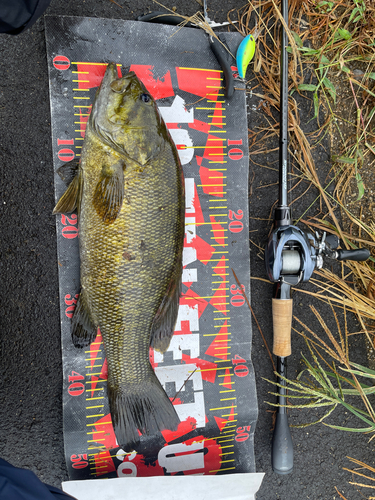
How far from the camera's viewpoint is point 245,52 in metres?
1.71

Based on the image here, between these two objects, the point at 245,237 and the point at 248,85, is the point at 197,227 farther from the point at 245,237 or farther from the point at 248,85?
the point at 248,85

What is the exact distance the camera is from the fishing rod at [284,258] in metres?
1.59

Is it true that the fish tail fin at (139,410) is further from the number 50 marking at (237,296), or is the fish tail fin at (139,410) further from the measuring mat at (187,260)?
the number 50 marking at (237,296)

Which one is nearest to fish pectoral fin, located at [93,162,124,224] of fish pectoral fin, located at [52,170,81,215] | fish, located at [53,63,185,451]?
fish, located at [53,63,185,451]

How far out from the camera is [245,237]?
183 cm

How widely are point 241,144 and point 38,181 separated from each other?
1.16 m

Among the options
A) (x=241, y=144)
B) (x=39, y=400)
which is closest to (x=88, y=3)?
(x=241, y=144)

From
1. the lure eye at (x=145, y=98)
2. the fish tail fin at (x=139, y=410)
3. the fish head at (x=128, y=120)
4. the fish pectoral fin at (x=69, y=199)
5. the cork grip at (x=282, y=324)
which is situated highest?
the lure eye at (x=145, y=98)

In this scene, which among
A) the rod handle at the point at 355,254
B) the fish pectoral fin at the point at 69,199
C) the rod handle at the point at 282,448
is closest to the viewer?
the fish pectoral fin at the point at 69,199

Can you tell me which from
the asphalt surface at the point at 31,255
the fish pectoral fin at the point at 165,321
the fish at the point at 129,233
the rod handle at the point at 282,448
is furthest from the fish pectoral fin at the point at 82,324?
the rod handle at the point at 282,448

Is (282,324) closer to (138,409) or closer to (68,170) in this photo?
(138,409)

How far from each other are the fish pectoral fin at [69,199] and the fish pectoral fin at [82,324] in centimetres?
43

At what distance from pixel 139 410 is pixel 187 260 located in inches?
32.3

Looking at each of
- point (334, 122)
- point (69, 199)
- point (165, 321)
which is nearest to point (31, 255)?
point (69, 199)
